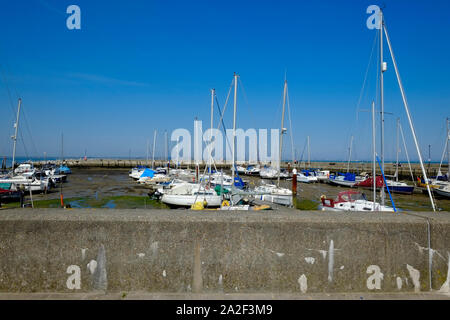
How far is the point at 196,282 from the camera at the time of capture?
353cm

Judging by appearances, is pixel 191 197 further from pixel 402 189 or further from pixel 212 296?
pixel 402 189

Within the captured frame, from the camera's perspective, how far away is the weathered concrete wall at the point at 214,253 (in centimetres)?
350

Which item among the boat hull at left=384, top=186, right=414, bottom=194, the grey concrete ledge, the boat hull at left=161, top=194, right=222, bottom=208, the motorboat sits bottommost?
the boat hull at left=384, top=186, right=414, bottom=194

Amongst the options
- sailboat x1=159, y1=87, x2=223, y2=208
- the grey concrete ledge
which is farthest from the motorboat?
the grey concrete ledge

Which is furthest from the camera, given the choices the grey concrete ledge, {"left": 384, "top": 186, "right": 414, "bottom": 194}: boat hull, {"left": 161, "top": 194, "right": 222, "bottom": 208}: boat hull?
{"left": 384, "top": 186, "right": 414, "bottom": 194}: boat hull

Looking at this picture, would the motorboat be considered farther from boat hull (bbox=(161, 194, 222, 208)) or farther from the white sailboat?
the white sailboat

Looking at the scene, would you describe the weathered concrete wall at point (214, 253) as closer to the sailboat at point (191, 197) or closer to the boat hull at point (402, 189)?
the sailboat at point (191, 197)

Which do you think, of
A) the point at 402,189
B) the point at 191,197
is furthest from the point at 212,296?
the point at 402,189

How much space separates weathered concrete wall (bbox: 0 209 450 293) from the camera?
350 centimetres

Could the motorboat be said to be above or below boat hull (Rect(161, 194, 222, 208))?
above

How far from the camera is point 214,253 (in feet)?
11.7
